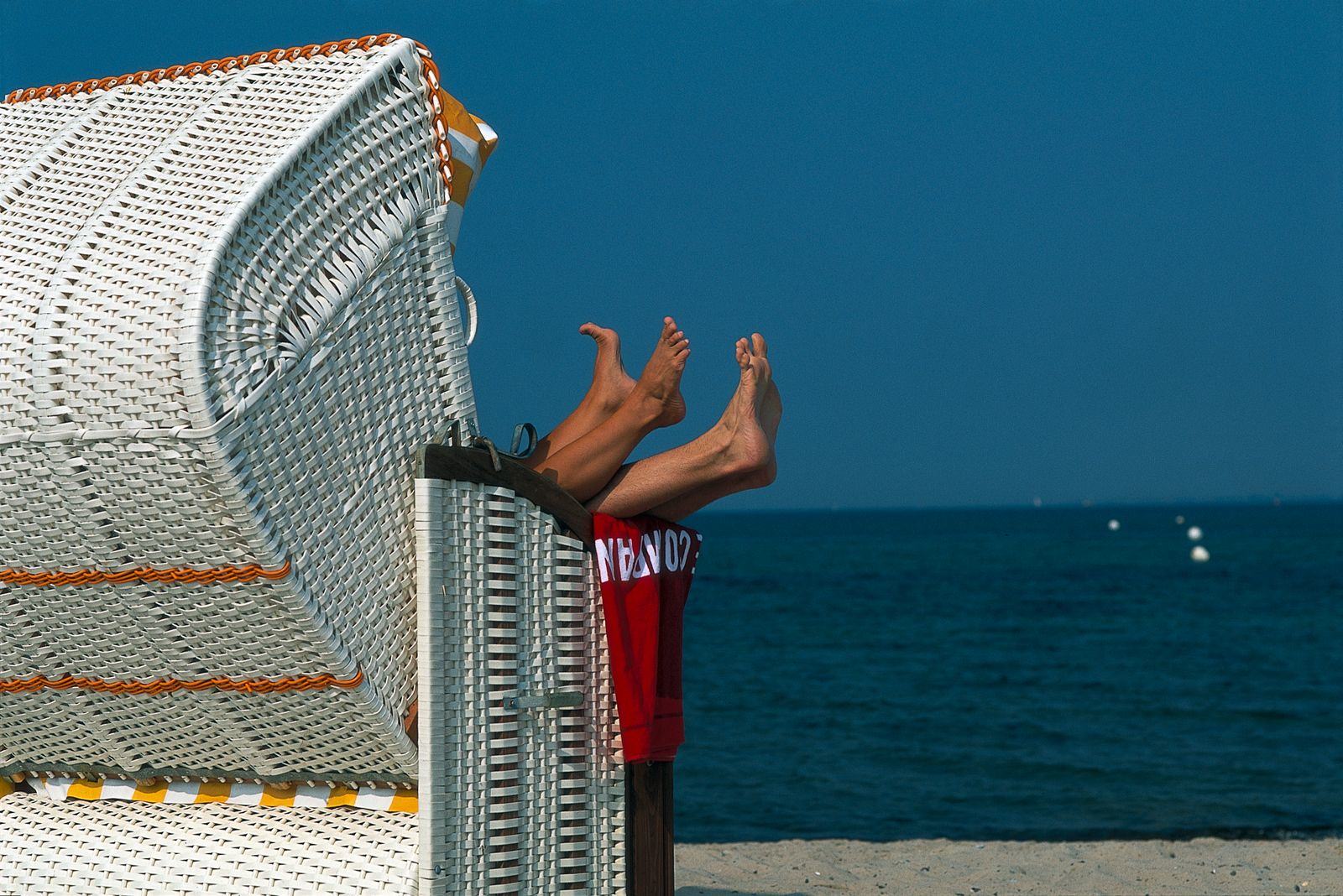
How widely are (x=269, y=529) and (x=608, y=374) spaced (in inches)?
44.4

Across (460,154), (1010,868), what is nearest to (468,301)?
(460,154)

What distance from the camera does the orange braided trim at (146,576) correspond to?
131 inches

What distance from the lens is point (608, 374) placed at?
13.3 ft

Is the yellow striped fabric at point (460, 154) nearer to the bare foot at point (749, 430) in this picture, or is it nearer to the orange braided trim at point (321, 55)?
the orange braided trim at point (321, 55)

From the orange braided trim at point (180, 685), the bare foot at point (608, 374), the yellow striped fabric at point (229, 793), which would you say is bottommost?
the yellow striped fabric at point (229, 793)

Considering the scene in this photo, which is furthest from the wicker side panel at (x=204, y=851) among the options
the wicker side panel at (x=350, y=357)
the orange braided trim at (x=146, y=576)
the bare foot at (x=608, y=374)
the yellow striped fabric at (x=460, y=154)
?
the yellow striped fabric at (x=460, y=154)

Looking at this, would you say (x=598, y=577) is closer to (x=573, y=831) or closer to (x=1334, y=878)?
(x=573, y=831)

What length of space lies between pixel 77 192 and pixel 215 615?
1083 mm

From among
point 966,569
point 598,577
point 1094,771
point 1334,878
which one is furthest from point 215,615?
point 966,569

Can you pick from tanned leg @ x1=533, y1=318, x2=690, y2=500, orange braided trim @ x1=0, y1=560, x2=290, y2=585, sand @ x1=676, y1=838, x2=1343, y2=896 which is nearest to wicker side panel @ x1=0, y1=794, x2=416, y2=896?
orange braided trim @ x1=0, y1=560, x2=290, y2=585

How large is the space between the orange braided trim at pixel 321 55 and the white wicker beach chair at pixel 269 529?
1 cm

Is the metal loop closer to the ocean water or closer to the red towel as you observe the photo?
the red towel

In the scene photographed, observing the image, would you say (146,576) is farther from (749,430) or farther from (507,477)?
(749,430)

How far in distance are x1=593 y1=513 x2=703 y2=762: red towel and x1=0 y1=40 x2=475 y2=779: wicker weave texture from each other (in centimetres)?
54
